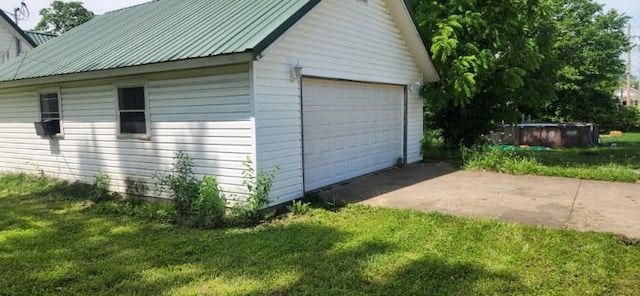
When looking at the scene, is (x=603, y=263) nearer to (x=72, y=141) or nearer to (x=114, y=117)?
(x=114, y=117)

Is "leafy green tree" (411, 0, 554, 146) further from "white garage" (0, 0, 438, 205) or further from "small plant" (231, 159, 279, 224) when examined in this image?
"small plant" (231, 159, 279, 224)

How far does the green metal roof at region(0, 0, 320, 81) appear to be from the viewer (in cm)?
658

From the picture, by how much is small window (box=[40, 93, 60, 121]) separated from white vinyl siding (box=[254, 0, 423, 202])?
5.45m

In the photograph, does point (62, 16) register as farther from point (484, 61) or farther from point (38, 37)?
point (484, 61)

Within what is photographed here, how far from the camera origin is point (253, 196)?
21.2ft

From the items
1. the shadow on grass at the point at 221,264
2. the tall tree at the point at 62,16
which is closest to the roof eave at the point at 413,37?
the shadow on grass at the point at 221,264

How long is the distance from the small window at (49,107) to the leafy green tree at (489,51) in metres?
8.74

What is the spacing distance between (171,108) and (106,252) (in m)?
2.85

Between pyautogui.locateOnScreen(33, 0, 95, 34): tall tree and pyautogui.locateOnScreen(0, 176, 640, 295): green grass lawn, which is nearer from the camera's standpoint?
pyautogui.locateOnScreen(0, 176, 640, 295): green grass lawn

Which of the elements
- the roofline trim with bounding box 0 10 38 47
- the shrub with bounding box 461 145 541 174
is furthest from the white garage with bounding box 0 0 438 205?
the roofline trim with bounding box 0 10 38 47

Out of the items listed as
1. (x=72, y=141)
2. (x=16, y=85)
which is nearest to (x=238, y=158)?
(x=72, y=141)

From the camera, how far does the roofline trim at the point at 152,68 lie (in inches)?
240

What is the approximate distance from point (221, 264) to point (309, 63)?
405 cm

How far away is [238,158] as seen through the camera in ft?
21.9
